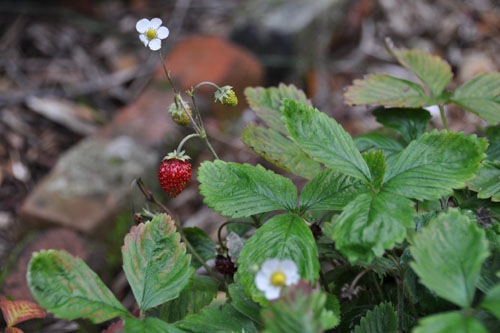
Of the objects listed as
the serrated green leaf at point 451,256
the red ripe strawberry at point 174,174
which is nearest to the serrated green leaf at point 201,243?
the red ripe strawberry at point 174,174

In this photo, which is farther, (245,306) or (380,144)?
(380,144)

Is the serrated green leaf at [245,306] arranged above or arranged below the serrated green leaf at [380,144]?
below

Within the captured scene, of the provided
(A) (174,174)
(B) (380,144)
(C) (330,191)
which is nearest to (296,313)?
(C) (330,191)

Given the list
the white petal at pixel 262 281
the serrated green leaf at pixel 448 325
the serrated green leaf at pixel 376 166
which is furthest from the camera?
the serrated green leaf at pixel 376 166

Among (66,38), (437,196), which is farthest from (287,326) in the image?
(66,38)

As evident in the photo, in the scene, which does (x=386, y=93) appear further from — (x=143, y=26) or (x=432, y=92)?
(x=143, y=26)

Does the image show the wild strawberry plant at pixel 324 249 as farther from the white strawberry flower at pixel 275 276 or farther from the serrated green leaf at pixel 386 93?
the serrated green leaf at pixel 386 93

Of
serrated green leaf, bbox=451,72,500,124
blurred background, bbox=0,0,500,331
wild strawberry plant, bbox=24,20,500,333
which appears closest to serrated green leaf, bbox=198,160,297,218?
wild strawberry plant, bbox=24,20,500,333
